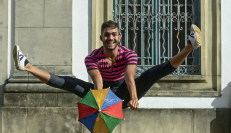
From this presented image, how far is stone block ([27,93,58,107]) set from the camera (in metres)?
9.49

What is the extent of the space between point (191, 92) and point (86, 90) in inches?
156

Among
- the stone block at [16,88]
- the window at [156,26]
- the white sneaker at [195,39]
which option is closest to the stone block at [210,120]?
the window at [156,26]

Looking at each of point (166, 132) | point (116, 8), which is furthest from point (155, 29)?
point (166, 132)

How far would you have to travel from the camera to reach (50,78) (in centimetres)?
618

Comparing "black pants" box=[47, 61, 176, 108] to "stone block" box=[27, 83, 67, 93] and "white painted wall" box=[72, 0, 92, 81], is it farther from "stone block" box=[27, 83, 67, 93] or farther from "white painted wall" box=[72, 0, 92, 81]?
"white painted wall" box=[72, 0, 92, 81]

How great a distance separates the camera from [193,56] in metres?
10.2

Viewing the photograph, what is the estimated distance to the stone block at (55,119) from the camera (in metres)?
9.44

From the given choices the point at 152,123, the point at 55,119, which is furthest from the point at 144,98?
the point at 55,119

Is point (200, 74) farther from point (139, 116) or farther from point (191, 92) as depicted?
point (139, 116)

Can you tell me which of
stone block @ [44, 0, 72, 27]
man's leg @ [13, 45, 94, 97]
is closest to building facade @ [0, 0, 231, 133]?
Answer: stone block @ [44, 0, 72, 27]

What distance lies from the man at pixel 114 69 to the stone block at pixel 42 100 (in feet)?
10.1

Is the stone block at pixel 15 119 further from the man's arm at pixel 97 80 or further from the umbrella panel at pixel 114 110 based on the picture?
the umbrella panel at pixel 114 110

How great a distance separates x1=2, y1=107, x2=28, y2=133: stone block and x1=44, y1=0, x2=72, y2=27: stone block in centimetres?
206

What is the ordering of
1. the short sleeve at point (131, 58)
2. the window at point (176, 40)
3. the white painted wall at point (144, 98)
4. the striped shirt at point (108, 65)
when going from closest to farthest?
the short sleeve at point (131, 58) < the striped shirt at point (108, 65) < the white painted wall at point (144, 98) < the window at point (176, 40)
